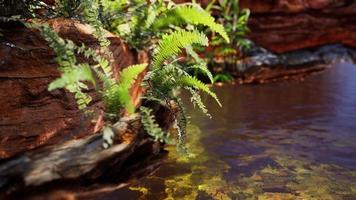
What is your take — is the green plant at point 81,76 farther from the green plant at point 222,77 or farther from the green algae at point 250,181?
the green plant at point 222,77

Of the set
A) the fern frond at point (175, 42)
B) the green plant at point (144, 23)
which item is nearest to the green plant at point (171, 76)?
the fern frond at point (175, 42)

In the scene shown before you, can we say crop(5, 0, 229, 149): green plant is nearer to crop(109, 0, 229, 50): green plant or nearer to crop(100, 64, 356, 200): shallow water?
crop(109, 0, 229, 50): green plant

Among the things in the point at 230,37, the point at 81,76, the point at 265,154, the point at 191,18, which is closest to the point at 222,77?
the point at 230,37

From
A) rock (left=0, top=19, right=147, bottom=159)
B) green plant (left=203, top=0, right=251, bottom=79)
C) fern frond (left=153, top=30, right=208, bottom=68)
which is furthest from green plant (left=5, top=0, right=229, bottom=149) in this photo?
green plant (left=203, top=0, right=251, bottom=79)

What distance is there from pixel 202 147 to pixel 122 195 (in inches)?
63.4

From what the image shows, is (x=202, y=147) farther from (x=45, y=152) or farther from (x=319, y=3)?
(x=319, y=3)

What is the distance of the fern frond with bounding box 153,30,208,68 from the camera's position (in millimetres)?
3324

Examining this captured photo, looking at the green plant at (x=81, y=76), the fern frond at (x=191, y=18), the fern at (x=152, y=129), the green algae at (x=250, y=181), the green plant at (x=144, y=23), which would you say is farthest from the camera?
the green plant at (x=144, y=23)

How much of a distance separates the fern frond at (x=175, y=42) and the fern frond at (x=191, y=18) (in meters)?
0.67

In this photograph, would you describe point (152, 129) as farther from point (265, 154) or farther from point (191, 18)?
point (265, 154)

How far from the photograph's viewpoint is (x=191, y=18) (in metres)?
4.38

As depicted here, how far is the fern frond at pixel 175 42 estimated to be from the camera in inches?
131

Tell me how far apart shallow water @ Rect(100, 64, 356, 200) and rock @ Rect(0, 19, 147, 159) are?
0.74 m

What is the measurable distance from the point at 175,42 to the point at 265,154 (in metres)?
2.00
